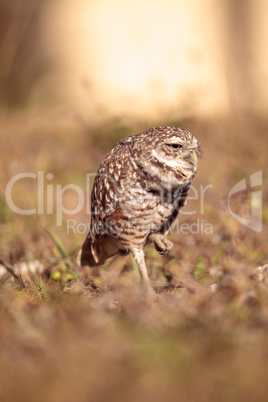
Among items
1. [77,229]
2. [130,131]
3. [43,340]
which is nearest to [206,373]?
[43,340]

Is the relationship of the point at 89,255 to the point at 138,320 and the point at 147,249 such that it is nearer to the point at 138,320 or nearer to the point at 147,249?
the point at 147,249

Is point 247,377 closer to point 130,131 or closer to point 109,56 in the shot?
point 130,131

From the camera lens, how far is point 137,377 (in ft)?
5.87

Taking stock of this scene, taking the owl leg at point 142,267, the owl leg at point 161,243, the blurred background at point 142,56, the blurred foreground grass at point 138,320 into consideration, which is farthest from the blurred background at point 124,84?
the owl leg at point 142,267

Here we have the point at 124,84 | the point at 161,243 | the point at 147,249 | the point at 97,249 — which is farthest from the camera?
the point at 124,84

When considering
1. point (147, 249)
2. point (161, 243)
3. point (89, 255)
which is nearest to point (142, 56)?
point (147, 249)

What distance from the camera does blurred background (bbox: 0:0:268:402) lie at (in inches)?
72.3

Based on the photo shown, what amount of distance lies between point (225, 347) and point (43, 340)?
731 millimetres

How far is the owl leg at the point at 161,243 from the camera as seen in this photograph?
9.96ft

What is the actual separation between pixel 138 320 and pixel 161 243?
0.98 meters

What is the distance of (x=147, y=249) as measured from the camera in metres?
3.62

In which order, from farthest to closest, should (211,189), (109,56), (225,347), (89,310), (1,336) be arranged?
(109,56) < (211,189) < (89,310) < (1,336) < (225,347)

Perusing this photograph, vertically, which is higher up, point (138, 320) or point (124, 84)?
point (124, 84)

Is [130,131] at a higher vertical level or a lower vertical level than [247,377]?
higher
